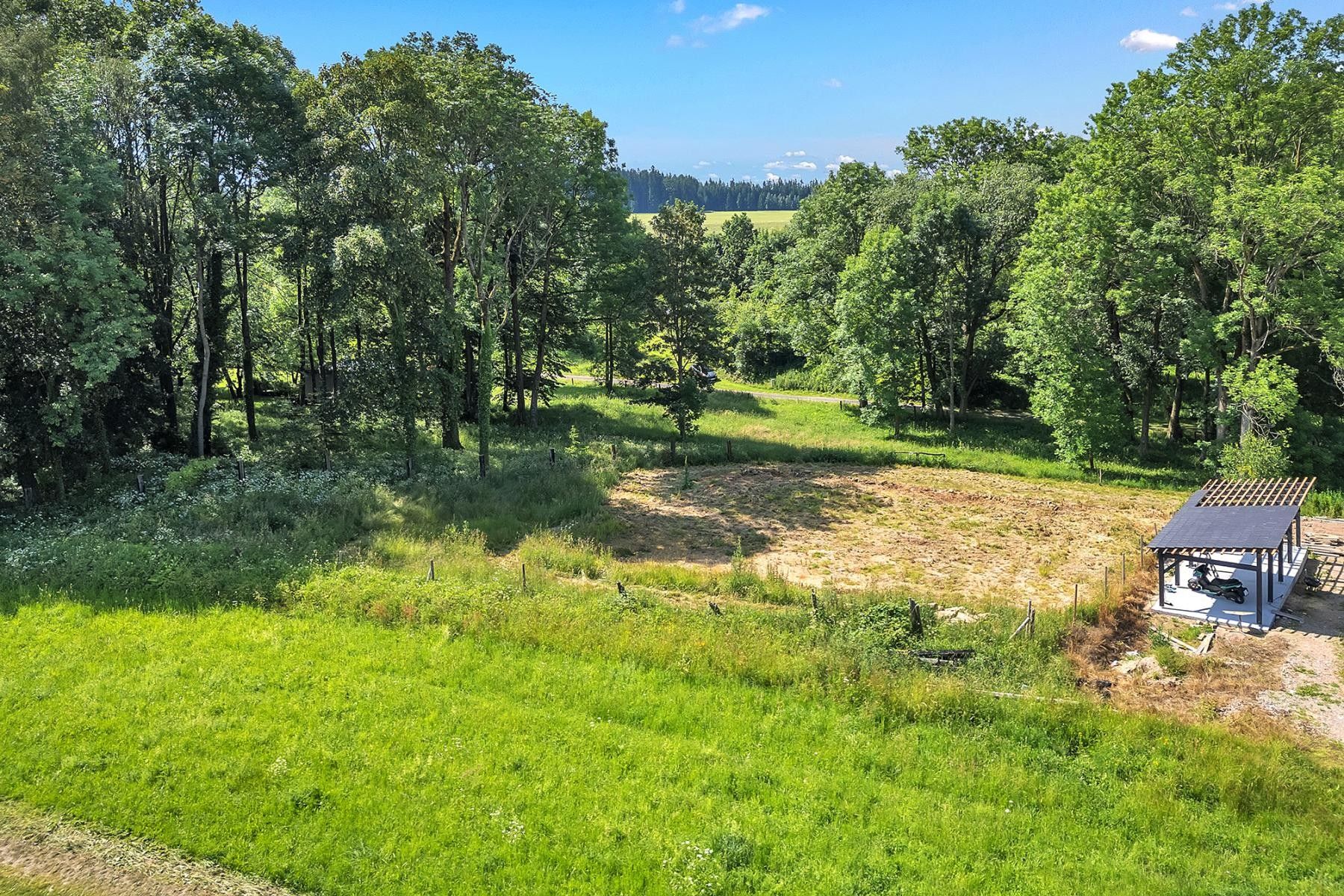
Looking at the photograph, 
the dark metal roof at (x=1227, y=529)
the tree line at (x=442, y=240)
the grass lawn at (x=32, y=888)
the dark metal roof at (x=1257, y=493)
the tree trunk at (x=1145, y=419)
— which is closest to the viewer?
the grass lawn at (x=32, y=888)

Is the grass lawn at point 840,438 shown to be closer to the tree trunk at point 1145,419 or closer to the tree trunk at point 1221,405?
the tree trunk at point 1145,419

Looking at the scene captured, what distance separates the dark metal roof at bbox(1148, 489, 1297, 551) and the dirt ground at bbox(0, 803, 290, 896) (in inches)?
736

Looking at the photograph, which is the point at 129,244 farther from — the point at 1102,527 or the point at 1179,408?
the point at 1179,408

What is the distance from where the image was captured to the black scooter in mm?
17281

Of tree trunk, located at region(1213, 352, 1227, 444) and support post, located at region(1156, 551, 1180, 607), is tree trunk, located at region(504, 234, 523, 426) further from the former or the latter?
tree trunk, located at region(1213, 352, 1227, 444)

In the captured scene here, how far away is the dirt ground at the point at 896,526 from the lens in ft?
64.6

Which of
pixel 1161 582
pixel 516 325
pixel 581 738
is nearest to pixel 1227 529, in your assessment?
pixel 1161 582

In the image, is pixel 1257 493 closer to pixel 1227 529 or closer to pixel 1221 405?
pixel 1227 529

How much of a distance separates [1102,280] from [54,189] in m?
37.6

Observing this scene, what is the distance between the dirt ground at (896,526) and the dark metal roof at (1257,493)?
2.43 metres

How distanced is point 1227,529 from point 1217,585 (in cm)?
142

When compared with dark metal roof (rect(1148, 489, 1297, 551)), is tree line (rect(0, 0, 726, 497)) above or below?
above

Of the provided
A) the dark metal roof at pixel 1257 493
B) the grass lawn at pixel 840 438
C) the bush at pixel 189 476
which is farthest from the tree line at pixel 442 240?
the dark metal roof at pixel 1257 493

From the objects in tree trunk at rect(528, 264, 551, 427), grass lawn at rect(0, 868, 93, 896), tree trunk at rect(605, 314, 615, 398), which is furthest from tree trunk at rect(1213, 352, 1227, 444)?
grass lawn at rect(0, 868, 93, 896)
